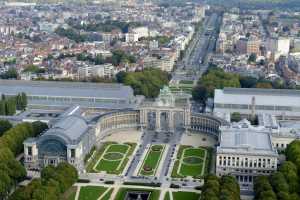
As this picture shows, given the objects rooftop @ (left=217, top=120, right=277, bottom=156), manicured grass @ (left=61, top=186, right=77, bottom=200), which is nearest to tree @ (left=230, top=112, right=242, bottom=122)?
rooftop @ (left=217, top=120, right=277, bottom=156)

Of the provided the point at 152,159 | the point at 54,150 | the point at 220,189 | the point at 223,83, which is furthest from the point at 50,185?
the point at 223,83

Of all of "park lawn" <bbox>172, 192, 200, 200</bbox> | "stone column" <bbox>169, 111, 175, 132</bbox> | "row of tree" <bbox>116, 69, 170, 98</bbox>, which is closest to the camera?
"park lawn" <bbox>172, 192, 200, 200</bbox>

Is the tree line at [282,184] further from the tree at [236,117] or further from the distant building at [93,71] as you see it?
the distant building at [93,71]

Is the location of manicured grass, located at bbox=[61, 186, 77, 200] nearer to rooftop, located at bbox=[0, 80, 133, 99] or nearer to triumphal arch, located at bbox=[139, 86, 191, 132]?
triumphal arch, located at bbox=[139, 86, 191, 132]

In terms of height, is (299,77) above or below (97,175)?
above

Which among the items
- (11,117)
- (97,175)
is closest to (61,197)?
(97,175)

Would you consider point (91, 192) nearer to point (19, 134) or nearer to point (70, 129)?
point (70, 129)

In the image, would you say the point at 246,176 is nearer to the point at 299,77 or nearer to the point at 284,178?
the point at 284,178
